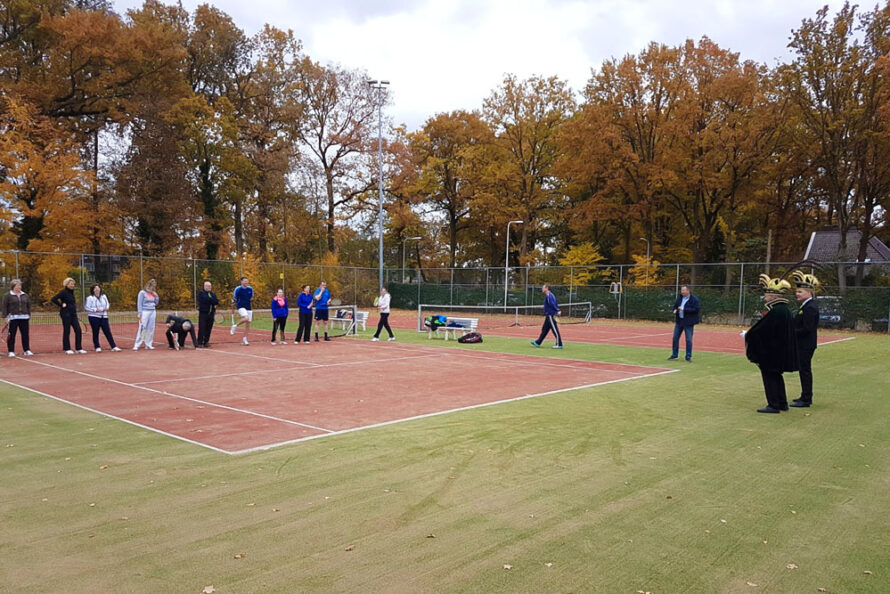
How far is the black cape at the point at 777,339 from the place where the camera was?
799cm

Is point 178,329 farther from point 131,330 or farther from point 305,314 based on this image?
point 131,330

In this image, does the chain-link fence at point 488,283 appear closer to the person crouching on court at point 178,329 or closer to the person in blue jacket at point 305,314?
the person crouching on court at point 178,329

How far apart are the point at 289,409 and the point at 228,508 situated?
3657mm

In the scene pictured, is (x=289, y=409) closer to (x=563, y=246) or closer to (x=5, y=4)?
(x=5, y=4)

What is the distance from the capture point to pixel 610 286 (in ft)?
113

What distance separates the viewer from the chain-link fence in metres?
24.7

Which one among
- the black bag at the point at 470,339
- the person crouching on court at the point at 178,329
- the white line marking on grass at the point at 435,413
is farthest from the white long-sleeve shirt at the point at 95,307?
the white line marking on grass at the point at 435,413

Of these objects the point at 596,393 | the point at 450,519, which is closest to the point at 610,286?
the point at 596,393

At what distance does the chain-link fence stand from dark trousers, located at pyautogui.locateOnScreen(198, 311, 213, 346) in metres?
9.80

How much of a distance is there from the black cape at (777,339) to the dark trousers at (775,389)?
11cm

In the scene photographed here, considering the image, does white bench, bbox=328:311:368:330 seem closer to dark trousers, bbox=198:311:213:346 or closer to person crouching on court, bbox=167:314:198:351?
dark trousers, bbox=198:311:213:346

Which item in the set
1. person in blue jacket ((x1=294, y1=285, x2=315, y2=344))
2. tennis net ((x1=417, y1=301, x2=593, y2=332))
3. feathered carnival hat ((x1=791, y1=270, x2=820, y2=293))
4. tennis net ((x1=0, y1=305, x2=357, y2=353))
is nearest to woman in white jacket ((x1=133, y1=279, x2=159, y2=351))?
tennis net ((x1=0, y1=305, x2=357, y2=353))

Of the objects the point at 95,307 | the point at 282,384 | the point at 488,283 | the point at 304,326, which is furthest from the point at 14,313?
the point at 488,283

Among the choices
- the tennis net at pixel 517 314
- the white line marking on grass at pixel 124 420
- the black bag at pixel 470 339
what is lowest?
the white line marking on grass at pixel 124 420
